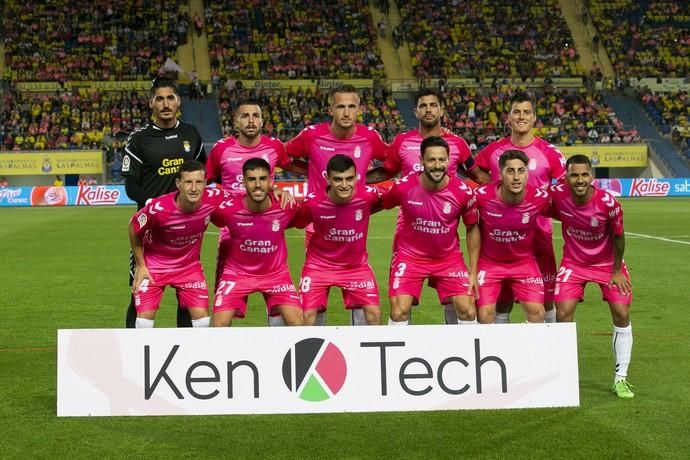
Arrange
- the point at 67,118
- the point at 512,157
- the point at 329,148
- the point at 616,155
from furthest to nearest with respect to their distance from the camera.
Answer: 1. the point at 616,155
2. the point at 67,118
3. the point at 329,148
4. the point at 512,157

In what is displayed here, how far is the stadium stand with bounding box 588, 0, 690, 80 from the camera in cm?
4922

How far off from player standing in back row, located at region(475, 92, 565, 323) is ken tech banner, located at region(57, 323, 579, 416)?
60.9 inches

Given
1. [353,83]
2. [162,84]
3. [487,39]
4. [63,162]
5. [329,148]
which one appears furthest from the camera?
[487,39]

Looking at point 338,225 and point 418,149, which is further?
point 418,149

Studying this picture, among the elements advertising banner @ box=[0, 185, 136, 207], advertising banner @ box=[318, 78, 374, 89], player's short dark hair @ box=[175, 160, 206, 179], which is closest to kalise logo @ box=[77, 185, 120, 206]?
advertising banner @ box=[0, 185, 136, 207]

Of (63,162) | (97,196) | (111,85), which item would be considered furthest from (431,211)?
(111,85)

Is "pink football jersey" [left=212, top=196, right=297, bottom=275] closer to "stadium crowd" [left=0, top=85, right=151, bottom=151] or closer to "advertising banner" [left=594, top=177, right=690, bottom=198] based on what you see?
"stadium crowd" [left=0, top=85, right=151, bottom=151]

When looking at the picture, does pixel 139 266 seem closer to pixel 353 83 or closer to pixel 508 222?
pixel 508 222

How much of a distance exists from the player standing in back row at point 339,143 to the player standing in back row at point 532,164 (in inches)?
39.0

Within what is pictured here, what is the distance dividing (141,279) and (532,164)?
11.0 feet

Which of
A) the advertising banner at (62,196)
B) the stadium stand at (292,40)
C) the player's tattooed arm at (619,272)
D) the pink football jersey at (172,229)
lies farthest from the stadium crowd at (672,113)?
the pink football jersey at (172,229)

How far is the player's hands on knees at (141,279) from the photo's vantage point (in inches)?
288

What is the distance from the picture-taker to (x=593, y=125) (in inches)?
1729

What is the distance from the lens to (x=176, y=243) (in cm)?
750
